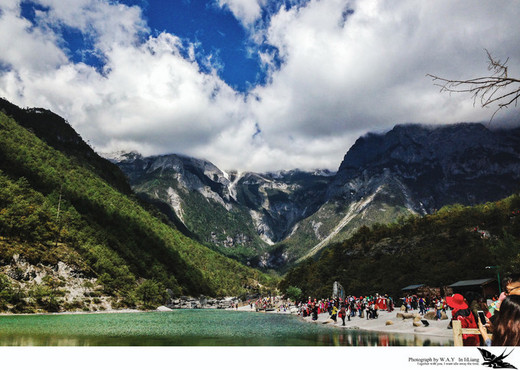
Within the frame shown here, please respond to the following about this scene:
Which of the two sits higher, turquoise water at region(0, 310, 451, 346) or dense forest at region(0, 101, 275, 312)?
dense forest at region(0, 101, 275, 312)

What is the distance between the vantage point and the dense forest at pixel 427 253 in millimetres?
59406

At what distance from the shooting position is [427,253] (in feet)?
239

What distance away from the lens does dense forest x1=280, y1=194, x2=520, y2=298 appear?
2339 inches

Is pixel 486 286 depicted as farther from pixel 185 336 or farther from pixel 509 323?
pixel 509 323

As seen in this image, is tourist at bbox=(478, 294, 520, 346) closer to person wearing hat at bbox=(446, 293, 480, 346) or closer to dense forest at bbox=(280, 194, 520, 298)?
person wearing hat at bbox=(446, 293, 480, 346)

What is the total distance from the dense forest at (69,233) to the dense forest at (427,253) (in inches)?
2049

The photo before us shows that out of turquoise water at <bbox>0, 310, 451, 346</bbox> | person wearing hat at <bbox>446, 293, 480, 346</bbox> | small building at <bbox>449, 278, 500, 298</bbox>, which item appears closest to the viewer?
person wearing hat at <bbox>446, 293, 480, 346</bbox>

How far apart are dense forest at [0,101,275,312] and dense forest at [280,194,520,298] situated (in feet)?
171
